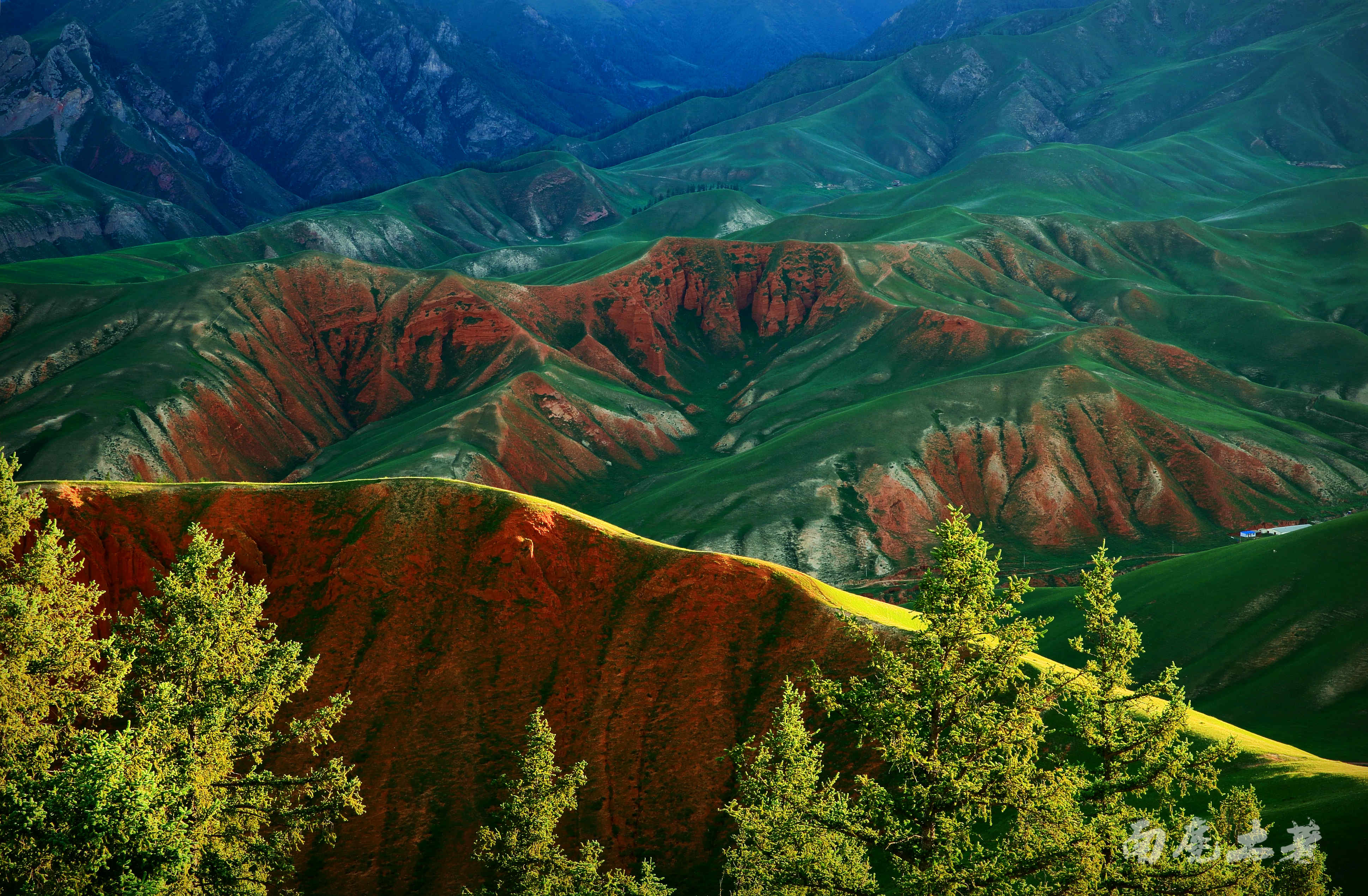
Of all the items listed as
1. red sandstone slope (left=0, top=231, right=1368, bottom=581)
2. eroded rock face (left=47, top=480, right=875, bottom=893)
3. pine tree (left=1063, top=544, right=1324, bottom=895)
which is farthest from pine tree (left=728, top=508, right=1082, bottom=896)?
red sandstone slope (left=0, top=231, right=1368, bottom=581)

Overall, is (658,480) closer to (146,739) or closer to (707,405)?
(707,405)

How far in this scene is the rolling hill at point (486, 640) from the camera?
54.4 metres

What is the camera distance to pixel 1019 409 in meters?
140

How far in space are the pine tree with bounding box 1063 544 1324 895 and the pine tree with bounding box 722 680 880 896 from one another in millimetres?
7368

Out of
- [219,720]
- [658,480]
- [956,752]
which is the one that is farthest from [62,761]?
[658,480]

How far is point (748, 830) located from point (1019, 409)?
117m

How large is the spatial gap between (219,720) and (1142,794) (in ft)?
109

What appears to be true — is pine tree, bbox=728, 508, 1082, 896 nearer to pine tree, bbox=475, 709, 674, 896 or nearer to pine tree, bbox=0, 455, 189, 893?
pine tree, bbox=475, 709, 674, 896

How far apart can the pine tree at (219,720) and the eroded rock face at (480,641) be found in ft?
32.4

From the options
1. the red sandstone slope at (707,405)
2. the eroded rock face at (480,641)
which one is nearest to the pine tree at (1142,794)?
the eroded rock face at (480,641)

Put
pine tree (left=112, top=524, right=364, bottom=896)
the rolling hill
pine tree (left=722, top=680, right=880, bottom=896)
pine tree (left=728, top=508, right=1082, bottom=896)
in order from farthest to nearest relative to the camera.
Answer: the rolling hill → pine tree (left=112, top=524, right=364, bottom=896) → pine tree (left=722, top=680, right=880, bottom=896) → pine tree (left=728, top=508, right=1082, bottom=896)

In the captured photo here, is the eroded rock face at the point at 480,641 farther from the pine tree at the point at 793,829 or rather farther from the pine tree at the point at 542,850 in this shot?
the pine tree at the point at 793,829

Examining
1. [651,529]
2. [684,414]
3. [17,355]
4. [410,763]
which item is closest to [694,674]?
[410,763]

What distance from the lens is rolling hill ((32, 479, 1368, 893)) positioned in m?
54.4
